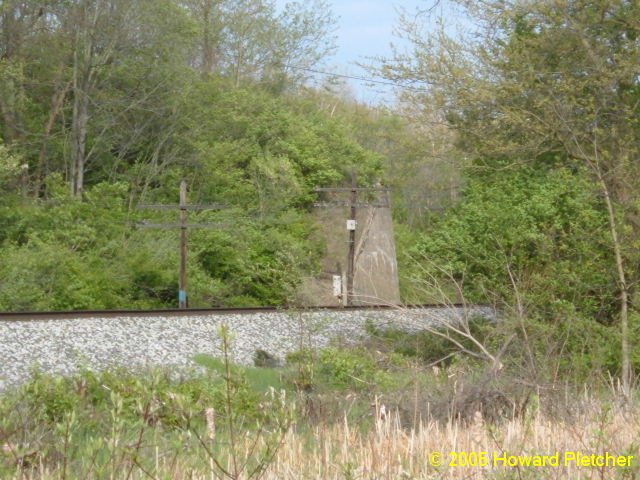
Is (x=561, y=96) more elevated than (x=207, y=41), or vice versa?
(x=207, y=41)

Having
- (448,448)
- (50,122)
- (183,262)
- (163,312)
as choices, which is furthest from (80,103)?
(448,448)

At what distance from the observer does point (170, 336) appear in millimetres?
16484

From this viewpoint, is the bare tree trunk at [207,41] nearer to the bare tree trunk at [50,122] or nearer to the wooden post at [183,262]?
the bare tree trunk at [50,122]

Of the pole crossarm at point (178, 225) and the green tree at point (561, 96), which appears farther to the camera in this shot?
the pole crossarm at point (178, 225)

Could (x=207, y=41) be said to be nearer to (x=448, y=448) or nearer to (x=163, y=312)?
(x=163, y=312)

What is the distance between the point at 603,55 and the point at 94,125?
66.4 feet

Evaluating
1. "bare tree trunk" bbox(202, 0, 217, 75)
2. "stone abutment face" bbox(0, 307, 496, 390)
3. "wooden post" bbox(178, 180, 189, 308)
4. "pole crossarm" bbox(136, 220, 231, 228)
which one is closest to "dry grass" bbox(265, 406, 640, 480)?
"stone abutment face" bbox(0, 307, 496, 390)

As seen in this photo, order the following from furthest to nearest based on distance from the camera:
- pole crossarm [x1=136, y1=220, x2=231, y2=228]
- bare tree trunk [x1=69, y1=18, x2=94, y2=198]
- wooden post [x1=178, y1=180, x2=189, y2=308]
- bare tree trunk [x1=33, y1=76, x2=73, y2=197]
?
bare tree trunk [x1=33, y1=76, x2=73, y2=197], bare tree trunk [x1=69, y1=18, x2=94, y2=198], pole crossarm [x1=136, y1=220, x2=231, y2=228], wooden post [x1=178, y1=180, x2=189, y2=308]

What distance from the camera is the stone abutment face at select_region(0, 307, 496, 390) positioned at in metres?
14.4

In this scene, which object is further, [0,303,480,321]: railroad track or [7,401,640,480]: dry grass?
[0,303,480,321]: railroad track

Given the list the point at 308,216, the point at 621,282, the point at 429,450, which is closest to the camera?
the point at 429,450

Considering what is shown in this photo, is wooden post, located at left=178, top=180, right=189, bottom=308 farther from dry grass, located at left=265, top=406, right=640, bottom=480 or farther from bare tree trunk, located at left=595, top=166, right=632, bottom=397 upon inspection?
dry grass, located at left=265, top=406, right=640, bottom=480

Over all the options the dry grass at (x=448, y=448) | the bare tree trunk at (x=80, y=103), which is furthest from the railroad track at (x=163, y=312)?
the bare tree trunk at (x=80, y=103)

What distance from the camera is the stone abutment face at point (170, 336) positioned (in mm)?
14352
